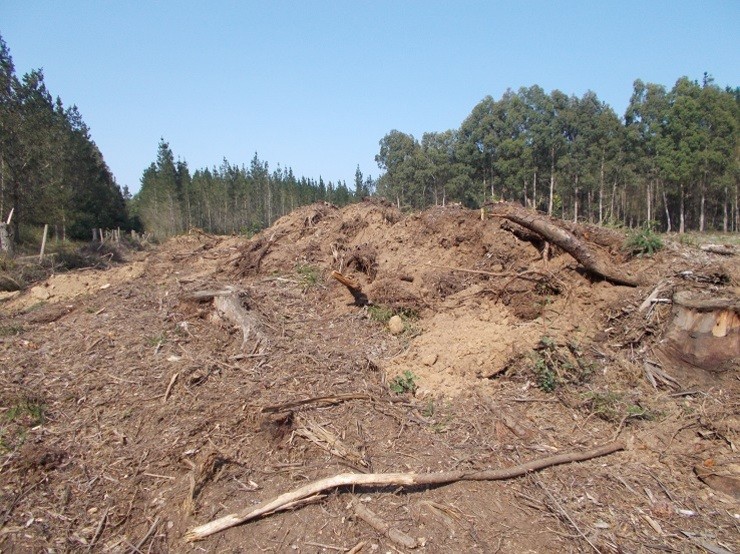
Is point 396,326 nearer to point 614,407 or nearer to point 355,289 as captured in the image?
point 355,289

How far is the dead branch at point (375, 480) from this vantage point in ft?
11.1

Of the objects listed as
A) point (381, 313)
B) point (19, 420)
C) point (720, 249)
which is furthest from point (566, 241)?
point (19, 420)

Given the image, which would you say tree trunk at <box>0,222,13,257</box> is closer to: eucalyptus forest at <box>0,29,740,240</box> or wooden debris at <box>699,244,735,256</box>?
eucalyptus forest at <box>0,29,740,240</box>

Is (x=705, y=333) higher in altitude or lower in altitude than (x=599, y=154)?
lower

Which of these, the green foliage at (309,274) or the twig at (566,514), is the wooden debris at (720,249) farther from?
the green foliage at (309,274)

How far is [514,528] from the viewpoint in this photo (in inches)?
135

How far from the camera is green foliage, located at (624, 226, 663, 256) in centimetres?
651

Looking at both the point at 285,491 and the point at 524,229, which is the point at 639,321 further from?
the point at 285,491

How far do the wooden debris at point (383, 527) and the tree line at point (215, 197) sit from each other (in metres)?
44.8

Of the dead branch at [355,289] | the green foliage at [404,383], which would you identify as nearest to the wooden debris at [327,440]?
the green foliage at [404,383]

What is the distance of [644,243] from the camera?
657 cm

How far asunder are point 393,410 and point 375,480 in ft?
3.64

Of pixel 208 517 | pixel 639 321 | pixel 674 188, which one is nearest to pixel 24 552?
pixel 208 517

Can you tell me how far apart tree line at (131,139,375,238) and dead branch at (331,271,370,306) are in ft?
133
